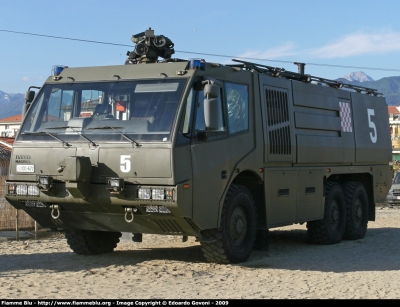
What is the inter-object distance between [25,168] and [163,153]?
87.2 inches

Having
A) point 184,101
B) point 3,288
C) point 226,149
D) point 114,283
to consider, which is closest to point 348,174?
point 226,149

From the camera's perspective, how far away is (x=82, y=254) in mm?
12375

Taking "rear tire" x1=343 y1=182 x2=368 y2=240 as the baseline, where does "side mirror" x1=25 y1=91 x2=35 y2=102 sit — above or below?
above

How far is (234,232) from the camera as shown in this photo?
11.2m

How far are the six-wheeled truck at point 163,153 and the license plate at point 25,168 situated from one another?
0.05 feet

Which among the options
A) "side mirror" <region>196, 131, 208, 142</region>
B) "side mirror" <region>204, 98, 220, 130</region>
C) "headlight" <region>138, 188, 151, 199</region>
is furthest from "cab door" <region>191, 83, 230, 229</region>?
"headlight" <region>138, 188, 151, 199</region>

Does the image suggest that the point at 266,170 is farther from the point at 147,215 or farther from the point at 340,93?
the point at 340,93

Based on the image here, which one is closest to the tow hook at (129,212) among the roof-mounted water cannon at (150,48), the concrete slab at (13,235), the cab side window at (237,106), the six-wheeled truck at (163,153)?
the six-wheeled truck at (163,153)

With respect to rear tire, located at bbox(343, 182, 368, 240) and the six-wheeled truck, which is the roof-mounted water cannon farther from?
rear tire, located at bbox(343, 182, 368, 240)

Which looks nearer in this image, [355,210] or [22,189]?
[22,189]

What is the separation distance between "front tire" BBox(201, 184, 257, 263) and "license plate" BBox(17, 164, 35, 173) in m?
2.61

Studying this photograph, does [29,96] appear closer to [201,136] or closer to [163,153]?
[163,153]

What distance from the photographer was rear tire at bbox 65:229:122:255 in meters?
12.2

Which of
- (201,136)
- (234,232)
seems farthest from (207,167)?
(234,232)
